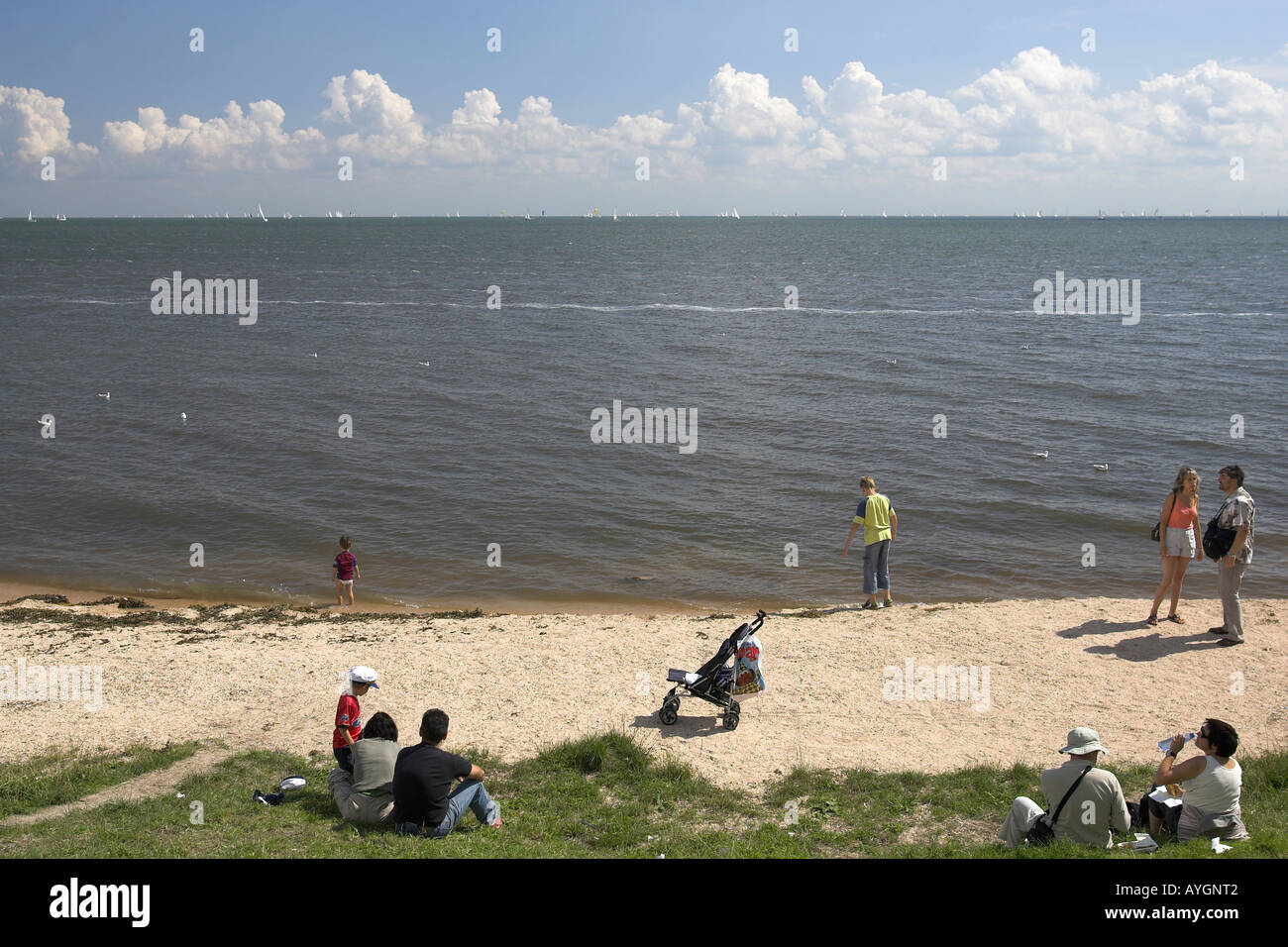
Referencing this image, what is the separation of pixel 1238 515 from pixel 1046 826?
6689 mm

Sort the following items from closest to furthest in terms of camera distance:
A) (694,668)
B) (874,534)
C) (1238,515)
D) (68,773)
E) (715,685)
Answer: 1. (68,773)
2. (715,685)
3. (1238,515)
4. (694,668)
5. (874,534)

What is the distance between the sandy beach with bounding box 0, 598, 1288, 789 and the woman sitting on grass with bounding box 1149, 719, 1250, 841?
7.81 ft

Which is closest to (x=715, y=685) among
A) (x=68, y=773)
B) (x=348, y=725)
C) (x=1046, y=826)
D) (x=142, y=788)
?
(x=348, y=725)

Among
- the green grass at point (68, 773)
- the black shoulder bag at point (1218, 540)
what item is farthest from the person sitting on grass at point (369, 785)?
the black shoulder bag at point (1218, 540)

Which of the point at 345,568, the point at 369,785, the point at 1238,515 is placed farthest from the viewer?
the point at 345,568

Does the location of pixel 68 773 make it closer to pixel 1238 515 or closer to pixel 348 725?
pixel 348 725

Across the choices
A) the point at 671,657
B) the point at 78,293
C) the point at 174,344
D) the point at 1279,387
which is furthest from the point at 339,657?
the point at 78,293

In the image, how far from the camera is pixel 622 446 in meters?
28.7

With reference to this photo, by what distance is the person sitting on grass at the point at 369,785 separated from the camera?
827cm

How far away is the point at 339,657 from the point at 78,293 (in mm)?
66645

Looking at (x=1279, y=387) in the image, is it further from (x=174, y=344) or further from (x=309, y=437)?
(x=174, y=344)

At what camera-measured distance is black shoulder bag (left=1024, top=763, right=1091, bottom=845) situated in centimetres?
743

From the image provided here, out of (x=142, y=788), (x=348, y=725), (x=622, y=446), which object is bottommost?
(x=142, y=788)

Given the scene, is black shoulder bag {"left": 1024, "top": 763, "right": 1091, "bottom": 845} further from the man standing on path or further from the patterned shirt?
the patterned shirt
